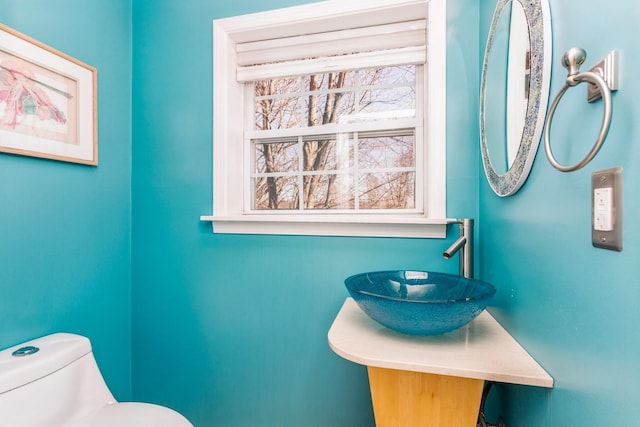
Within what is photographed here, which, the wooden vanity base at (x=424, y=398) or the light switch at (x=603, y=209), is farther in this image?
the wooden vanity base at (x=424, y=398)

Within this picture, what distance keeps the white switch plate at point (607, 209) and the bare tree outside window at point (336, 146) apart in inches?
37.1

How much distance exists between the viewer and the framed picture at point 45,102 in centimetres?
111

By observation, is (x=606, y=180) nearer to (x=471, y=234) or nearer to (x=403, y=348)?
(x=403, y=348)

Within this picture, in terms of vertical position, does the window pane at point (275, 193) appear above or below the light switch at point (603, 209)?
above

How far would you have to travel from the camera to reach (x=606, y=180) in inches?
18.5

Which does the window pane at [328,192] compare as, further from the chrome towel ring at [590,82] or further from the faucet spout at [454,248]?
the chrome towel ring at [590,82]

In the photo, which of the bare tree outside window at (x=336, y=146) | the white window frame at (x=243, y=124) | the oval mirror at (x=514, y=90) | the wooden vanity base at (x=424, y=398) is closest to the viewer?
the oval mirror at (x=514, y=90)

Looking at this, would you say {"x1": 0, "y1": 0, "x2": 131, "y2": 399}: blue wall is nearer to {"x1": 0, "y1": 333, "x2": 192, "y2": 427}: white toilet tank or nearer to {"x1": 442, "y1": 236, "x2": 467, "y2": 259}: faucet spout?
{"x1": 0, "y1": 333, "x2": 192, "y2": 427}: white toilet tank

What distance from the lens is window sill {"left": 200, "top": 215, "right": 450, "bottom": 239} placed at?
1.25 meters

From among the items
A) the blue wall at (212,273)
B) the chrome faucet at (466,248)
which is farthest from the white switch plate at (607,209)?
the blue wall at (212,273)

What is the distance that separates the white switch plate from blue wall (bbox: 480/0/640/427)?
0.4 inches

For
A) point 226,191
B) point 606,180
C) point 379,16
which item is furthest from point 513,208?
point 226,191

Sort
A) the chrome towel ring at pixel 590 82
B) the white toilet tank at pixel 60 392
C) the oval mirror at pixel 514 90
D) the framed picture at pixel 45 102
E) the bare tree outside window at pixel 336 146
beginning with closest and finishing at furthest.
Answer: the chrome towel ring at pixel 590 82
the oval mirror at pixel 514 90
the white toilet tank at pixel 60 392
the framed picture at pixel 45 102
the bare tree outside window at pixel 336 146

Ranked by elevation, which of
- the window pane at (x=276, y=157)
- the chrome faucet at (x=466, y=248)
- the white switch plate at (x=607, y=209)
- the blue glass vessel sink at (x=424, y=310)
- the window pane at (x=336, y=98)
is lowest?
the blue glass vessel sink at (x=424, y=310)
